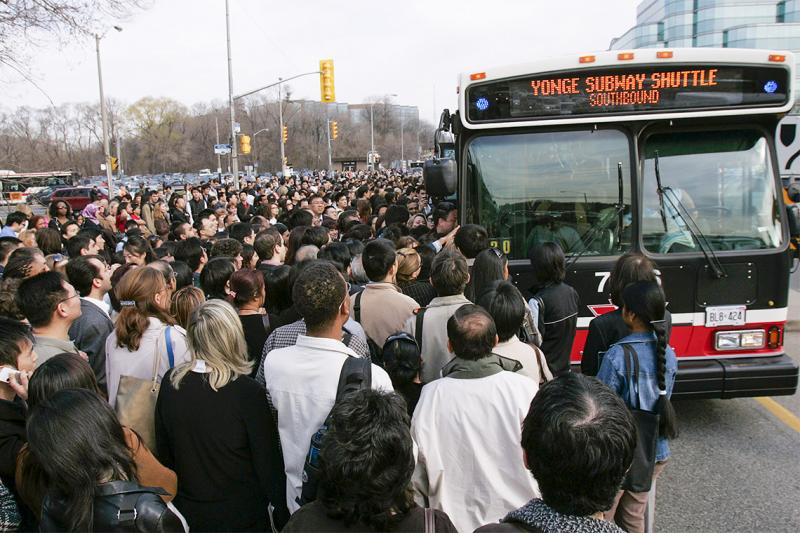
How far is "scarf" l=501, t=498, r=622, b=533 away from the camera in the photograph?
1.79 meters

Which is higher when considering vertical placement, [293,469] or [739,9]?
[739,9]

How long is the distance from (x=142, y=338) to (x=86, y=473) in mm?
1671

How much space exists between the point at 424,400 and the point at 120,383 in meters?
1.67

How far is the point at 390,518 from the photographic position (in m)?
2.03

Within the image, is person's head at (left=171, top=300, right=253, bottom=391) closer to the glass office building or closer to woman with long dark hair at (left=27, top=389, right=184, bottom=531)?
woman with long dark hair at (left=27, top=389, right=184, bottom=531)

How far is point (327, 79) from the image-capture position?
27.0 metres

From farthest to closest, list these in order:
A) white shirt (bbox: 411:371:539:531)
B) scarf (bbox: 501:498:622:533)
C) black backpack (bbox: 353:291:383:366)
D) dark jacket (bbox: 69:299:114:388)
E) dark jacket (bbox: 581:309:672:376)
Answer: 1. dark jacket (bbox: 69:299:114:388)
2. black backpack (bbox: 353:291:383:366)
3. dark jacket (bbox: 581:309:672:376)
4. white shirt (bbox: 411:371:539:531)
5. scarf (bbox: 501:498:622:533)

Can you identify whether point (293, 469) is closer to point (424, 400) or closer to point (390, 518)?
point (424, 400)

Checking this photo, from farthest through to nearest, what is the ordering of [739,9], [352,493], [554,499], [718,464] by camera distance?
[739,9], [718,464], [352,493], [554,499]

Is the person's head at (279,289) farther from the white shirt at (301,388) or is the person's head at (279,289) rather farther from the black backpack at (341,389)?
the black backpack at (341,389)

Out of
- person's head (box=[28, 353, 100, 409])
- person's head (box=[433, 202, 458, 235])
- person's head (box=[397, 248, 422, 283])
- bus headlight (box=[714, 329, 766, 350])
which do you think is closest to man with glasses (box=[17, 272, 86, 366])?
person's head (box=[28, 353, 100, 409])

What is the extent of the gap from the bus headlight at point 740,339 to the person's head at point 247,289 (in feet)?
12.8

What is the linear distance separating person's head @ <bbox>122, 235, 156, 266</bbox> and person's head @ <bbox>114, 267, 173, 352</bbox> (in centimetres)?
309

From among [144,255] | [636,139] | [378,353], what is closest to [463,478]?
[378,353]
